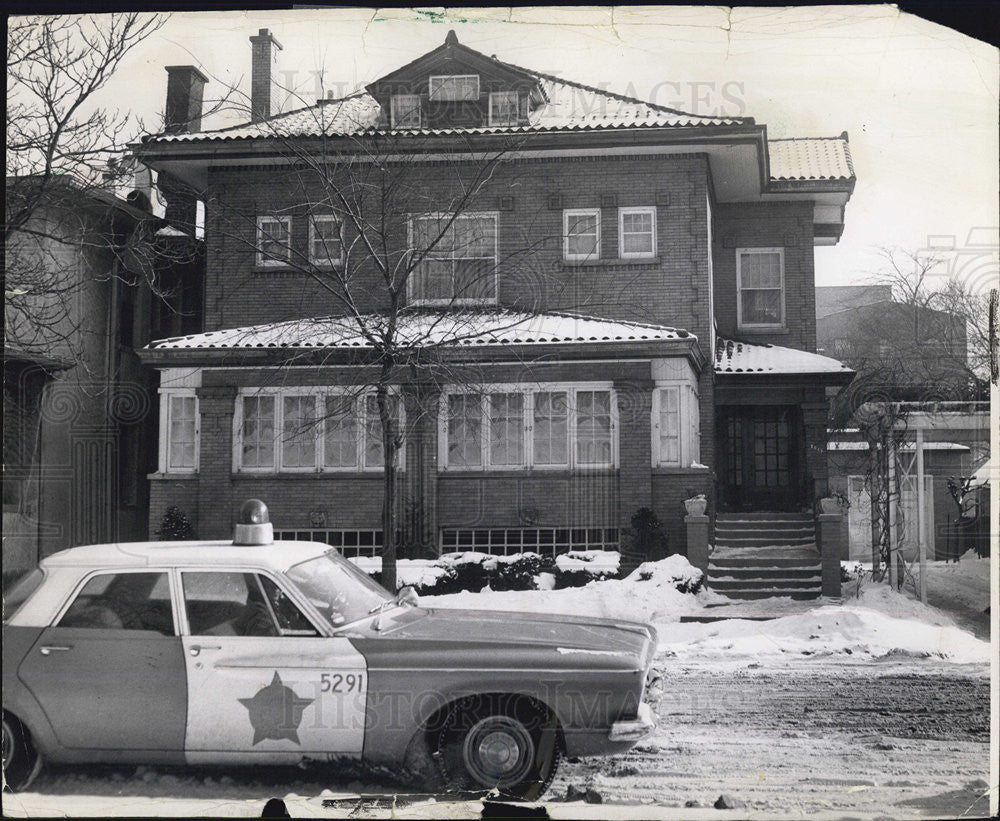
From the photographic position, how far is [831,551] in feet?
20.2

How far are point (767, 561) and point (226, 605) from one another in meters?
3.58

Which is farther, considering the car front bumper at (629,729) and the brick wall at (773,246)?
the brick wall at (773,246)

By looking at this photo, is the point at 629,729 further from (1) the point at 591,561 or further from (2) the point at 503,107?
(2) the point at 503,107

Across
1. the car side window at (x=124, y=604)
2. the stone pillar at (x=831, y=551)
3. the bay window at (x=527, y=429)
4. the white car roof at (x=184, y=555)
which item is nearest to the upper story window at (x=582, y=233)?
the bay window at (x=527, y=429)

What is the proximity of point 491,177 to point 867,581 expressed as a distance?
3803 mm

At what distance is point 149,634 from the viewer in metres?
4.79

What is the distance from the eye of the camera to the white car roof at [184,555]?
493 centimetres

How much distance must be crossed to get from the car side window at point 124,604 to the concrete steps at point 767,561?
3490 mm

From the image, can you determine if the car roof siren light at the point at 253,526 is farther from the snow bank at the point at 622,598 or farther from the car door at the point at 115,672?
the snow bank at the point at 622,598

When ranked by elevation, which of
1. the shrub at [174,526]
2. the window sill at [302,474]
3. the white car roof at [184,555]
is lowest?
the white car roof at [184,555]

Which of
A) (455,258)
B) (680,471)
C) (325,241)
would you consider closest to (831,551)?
(680,471)

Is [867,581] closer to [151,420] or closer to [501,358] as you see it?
[501,358]

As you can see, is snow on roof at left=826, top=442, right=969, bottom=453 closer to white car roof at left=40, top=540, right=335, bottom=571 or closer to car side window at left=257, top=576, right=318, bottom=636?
white car roof at left=40, top=540, right=335, bottom=571

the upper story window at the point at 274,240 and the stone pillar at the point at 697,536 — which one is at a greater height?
the upper story window at the point at 274,240
